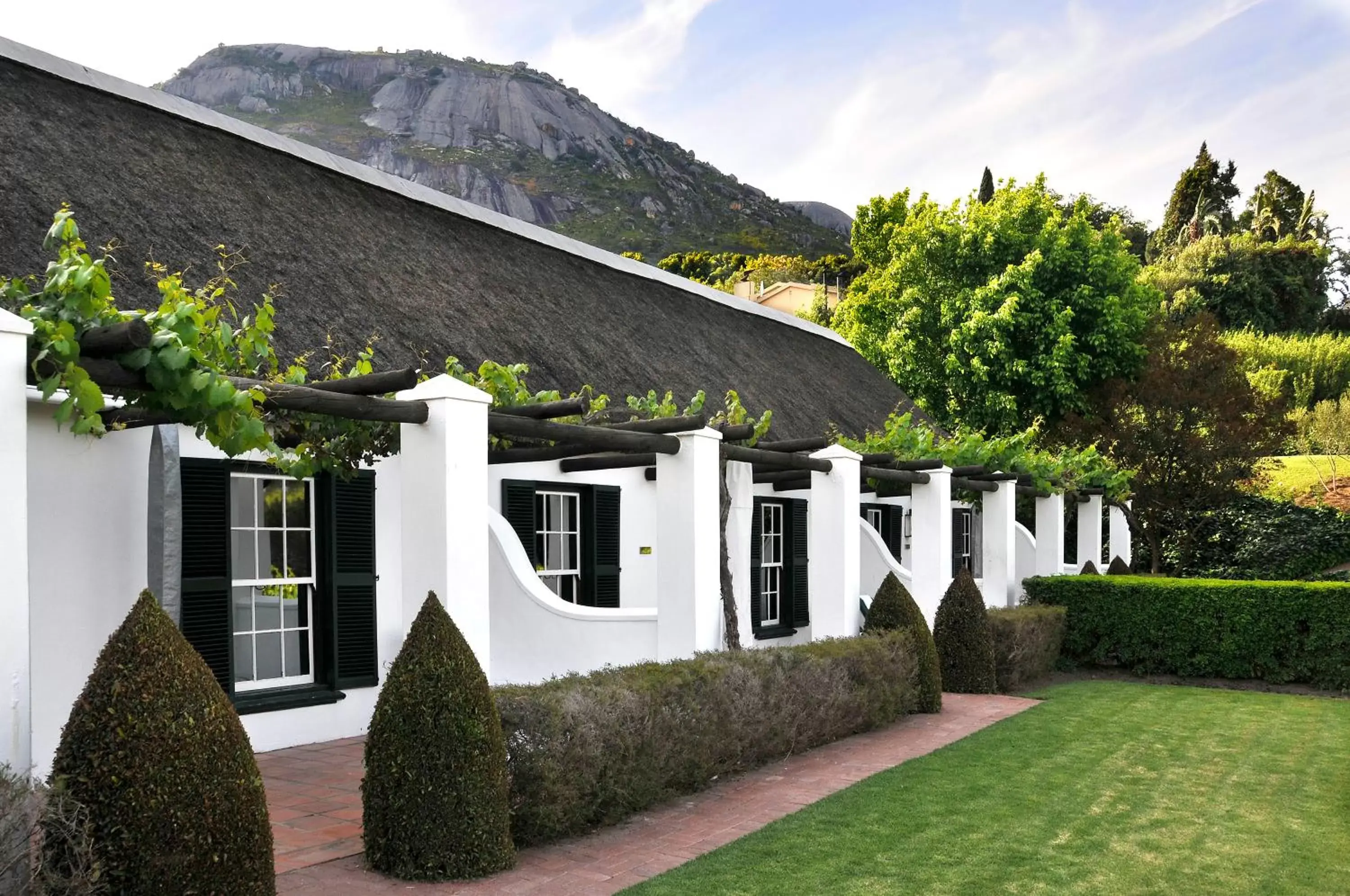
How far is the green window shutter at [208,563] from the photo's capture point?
7.25 meters

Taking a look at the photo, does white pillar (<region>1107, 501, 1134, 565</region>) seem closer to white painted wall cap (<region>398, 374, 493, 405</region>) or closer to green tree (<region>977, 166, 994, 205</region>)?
white painted wall cap (<region>398, 374, 493, 405</region>)

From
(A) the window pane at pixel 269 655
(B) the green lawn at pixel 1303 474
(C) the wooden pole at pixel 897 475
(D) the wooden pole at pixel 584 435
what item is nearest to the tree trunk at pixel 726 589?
(D) the wooden pole at pixel 584 435

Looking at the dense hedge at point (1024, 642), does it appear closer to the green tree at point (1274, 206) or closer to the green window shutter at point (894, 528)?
the green window shutter at point (894, 528)

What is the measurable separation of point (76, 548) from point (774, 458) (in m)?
5.34

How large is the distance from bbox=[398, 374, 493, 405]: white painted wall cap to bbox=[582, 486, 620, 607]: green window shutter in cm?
490

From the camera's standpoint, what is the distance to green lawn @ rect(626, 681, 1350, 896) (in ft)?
17.4

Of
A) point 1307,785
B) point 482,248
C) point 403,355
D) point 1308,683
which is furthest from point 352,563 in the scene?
point 1308,683

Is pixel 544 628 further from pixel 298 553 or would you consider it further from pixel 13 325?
pixel 13 325

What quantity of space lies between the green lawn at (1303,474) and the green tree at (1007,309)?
18.9 feet

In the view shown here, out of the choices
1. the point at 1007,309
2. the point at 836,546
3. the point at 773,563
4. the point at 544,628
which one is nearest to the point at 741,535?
the point at 836,546

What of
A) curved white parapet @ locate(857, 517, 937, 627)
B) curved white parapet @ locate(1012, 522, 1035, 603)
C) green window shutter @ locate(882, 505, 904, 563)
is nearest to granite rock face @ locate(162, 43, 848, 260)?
green window shutter @ locate(882, 505, 904, 563)

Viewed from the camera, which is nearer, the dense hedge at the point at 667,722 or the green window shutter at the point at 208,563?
A: the dense hedge at the point at 667,722

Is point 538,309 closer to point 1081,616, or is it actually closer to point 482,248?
point 482,248

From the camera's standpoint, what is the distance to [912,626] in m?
10.1
